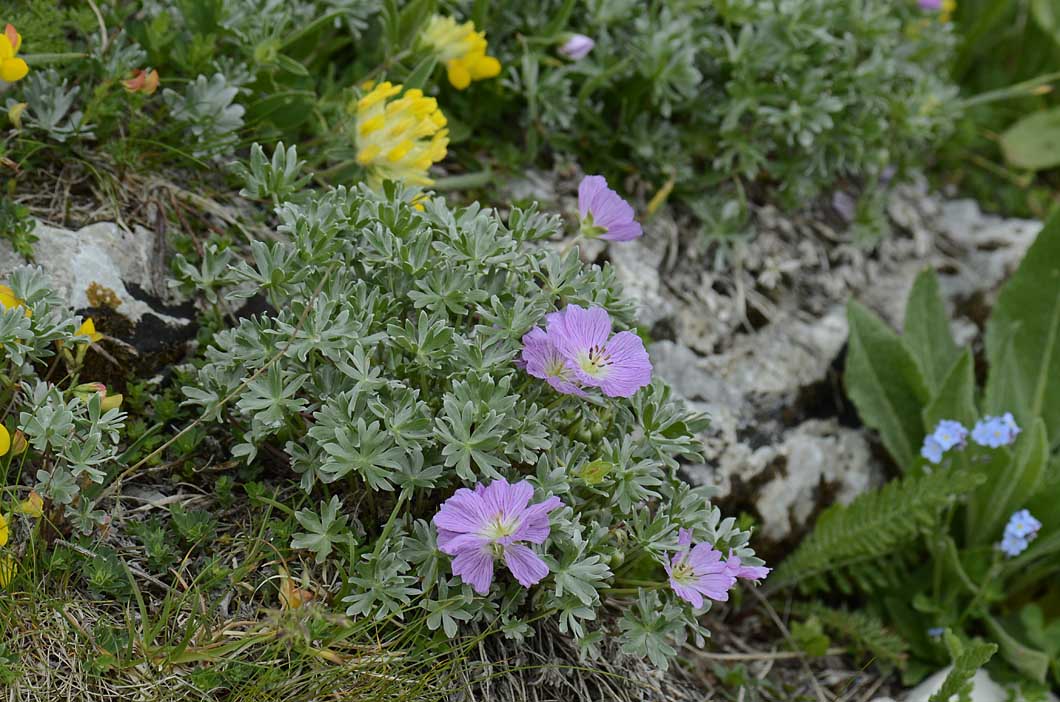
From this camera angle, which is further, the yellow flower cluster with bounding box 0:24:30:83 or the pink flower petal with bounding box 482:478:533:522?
the yellow flower cluster with bounding box 0:24:30:83

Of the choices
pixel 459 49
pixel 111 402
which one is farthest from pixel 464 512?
pixel 459 49

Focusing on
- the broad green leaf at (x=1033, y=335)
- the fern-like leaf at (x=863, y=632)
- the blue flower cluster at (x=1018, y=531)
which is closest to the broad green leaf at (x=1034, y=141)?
the broad green leaf at (x=1033, y=335)

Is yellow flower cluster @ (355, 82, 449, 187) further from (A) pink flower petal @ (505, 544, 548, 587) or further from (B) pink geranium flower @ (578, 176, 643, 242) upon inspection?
(A) pink flower petal @ (505, 544, 548, 587)

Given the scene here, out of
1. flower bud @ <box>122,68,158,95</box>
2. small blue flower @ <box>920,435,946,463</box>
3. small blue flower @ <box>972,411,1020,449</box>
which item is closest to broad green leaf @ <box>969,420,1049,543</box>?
small blue flower @ <box>972,411,1020,449</box>

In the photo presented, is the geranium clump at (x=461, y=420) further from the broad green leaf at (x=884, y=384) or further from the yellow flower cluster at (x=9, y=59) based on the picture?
the broad green leaf at (x=884, y=384)

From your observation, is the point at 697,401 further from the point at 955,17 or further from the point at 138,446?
the point at 955,17

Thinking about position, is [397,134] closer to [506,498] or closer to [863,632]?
[506,498]

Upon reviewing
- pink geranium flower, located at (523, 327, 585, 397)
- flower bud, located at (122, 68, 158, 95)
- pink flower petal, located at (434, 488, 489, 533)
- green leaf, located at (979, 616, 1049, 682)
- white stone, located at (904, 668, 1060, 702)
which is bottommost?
white stone, located at (904, 668, 1060, 702)
